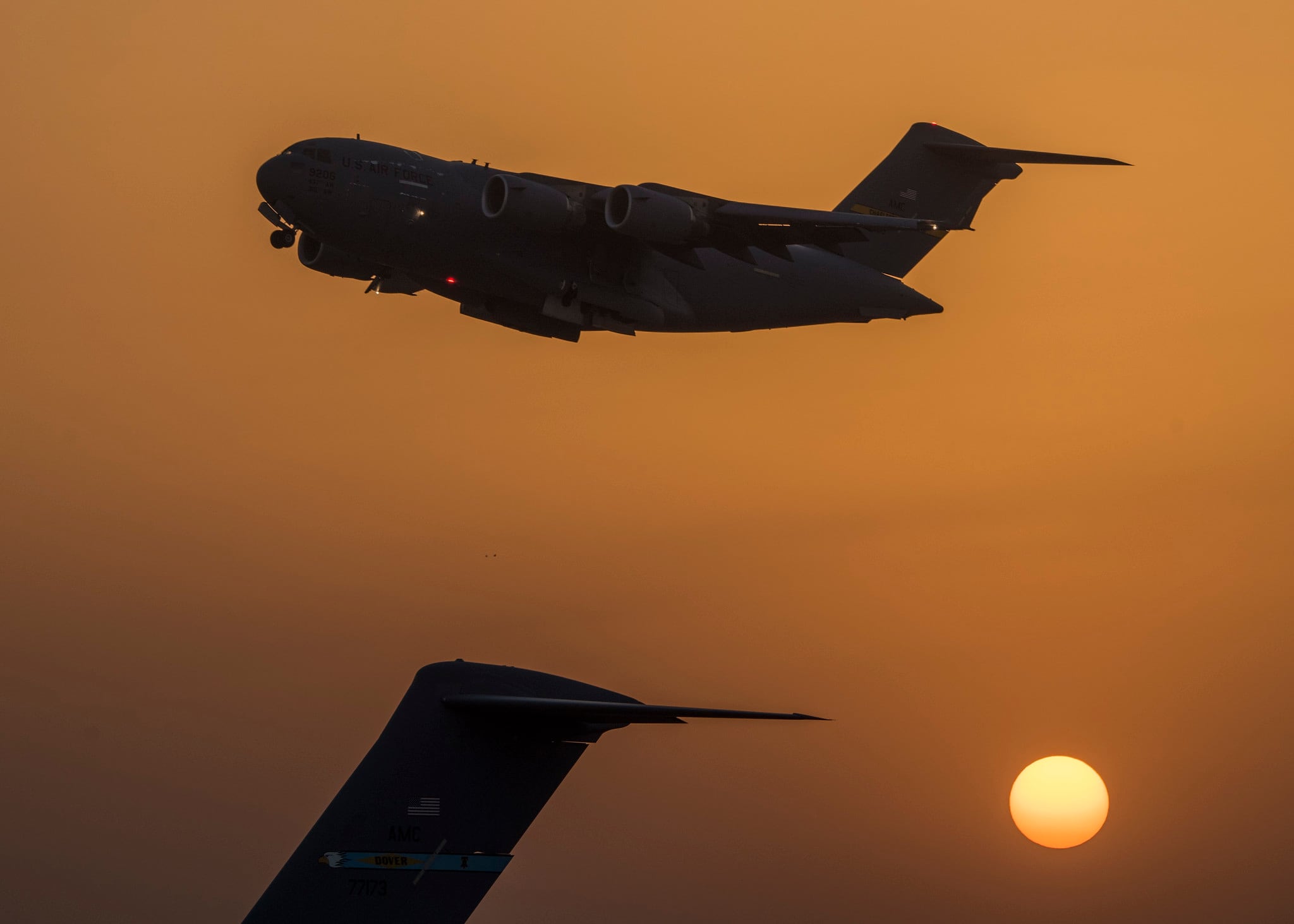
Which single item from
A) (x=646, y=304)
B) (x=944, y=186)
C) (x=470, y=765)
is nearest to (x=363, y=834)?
(x=470, y=765)

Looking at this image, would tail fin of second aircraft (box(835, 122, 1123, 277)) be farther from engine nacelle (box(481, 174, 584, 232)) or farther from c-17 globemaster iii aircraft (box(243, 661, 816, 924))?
c-17 globemaster iii aircraft (box(243, 661, 816, 924))

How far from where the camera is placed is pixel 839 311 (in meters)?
22.8

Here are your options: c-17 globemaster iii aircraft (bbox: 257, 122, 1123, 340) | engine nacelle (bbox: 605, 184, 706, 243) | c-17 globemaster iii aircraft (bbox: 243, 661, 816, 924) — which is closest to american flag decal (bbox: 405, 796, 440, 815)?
c-17 globemaster iii aircraft (bbox: 243, 661, 816, 924)

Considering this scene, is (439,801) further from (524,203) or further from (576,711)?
(524,203)

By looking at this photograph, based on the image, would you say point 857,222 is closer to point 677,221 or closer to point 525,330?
point 677,221

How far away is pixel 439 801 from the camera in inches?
357

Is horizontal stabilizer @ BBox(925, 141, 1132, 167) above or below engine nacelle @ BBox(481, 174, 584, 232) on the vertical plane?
above

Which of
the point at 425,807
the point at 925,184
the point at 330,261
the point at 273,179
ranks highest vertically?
the point at 925,184

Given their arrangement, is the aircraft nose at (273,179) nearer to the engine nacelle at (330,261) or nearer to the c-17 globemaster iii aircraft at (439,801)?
the engine nacelle at (330,261)

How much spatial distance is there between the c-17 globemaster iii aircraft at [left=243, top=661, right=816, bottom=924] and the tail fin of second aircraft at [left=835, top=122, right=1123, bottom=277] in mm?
16972

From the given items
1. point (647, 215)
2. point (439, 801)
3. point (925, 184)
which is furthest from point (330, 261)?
point (439, 801)

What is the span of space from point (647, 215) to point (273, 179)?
15.8 feet

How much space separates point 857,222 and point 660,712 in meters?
13.4

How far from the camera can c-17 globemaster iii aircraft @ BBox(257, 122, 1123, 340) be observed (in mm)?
18984
